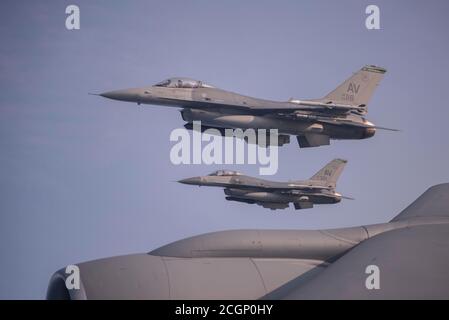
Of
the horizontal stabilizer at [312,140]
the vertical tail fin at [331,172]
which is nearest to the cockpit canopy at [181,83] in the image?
the horizontal stabilizer at [312,140]

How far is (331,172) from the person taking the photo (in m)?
45.1

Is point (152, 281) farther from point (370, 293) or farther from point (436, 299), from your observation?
point (436, 299)

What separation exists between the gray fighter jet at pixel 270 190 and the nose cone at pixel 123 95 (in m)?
11.8

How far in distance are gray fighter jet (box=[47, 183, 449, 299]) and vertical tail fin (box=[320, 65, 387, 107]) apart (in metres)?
26.4

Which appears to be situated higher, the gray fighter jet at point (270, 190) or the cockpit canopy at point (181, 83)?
the cockpit canopy at point (181, 83)

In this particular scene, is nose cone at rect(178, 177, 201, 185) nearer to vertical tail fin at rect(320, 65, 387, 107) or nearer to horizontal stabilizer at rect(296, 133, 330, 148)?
horizontal stabilizer at rect(296, 133, 330, 148)

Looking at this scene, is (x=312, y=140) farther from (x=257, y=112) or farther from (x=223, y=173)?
(x=223, y=173)

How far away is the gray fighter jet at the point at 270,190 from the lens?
39.2 m

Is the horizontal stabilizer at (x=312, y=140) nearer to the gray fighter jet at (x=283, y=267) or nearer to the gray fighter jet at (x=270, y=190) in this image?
the gray fighter jet at (x=270, y=190)

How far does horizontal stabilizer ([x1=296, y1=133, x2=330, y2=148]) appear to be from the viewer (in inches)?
1270

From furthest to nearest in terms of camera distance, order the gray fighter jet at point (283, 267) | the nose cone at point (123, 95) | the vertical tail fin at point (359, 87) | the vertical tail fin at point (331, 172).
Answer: the vertical tail fin at point (331, 172), the vertical tail fin at point (359, 87), the nose cone at point (123, 95), the gray fighter jet at point (283, 267)

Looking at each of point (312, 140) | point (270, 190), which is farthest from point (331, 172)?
point (312, 140)

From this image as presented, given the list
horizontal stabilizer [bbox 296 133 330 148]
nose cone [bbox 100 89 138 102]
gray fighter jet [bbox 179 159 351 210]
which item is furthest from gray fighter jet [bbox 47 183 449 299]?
gray fighter jet [bbox 179 159 351 210]

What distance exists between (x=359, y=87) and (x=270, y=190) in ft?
30.9
